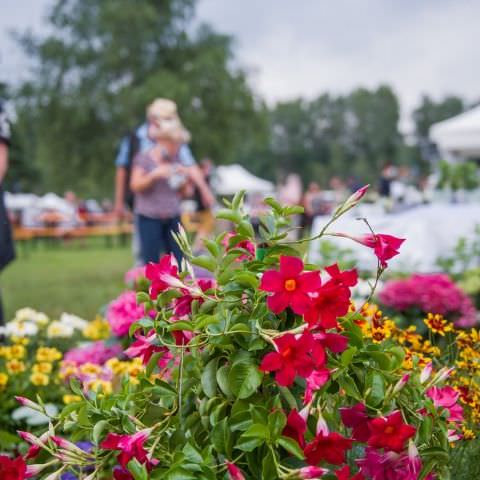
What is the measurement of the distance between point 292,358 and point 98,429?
0.37 metres

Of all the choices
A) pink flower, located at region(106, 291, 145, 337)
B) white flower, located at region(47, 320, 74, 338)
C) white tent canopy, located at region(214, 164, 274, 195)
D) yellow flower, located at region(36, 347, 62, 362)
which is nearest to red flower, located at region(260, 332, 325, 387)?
pink flower, located at region(106, 291, 145, 337)

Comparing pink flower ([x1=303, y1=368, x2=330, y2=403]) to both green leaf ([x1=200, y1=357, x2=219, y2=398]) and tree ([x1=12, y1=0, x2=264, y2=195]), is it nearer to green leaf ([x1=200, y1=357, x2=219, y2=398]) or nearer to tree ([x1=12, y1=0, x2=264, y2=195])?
green leaf ([x1=200, y1=357, x2=219, y2=398])

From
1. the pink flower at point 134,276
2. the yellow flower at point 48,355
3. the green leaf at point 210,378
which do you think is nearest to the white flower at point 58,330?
the pink flower at point 134,276

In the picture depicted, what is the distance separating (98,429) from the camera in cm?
139

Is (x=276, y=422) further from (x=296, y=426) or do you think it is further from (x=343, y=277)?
(x=343, y=277)

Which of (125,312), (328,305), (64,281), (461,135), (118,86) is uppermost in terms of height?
(118,86)

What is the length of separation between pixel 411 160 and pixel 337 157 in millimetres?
10300

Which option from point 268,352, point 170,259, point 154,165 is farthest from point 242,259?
point 154,165

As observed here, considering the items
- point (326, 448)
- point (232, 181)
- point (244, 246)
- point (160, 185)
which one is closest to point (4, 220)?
point (160, 185)

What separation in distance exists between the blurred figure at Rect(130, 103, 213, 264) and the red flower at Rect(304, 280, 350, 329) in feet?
13.8

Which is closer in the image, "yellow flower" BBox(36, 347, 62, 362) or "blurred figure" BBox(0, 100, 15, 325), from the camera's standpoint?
"yellow flower" BBox(36, 347, 62, 362)

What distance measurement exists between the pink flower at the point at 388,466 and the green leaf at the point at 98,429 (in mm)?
455

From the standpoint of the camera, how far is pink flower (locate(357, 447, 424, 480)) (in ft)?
4.47

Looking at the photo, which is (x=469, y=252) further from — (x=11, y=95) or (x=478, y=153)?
(x=11, y=95)
